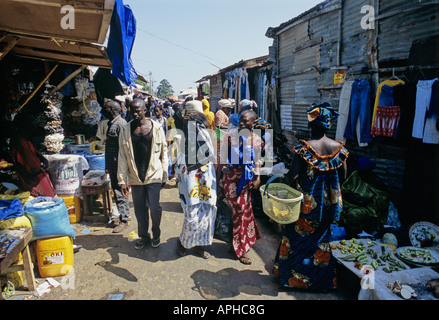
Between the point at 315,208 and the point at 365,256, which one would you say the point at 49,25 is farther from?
the point at 365,256

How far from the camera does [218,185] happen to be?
421 centimetres

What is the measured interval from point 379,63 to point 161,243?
5246 millimetres

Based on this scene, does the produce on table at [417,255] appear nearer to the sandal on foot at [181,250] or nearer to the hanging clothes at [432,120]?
the hanging clothes at [432,120]

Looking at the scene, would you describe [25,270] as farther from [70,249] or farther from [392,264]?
[392,264]

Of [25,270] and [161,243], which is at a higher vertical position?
[25,270]

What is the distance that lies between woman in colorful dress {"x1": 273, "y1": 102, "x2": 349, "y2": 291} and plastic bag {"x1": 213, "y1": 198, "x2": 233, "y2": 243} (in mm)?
899

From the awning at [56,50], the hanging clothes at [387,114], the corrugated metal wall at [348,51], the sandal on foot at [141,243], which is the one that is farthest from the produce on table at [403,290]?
the awning at [56,50]

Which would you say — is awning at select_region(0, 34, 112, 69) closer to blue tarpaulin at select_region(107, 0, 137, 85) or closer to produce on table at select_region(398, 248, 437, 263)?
blue tarpaulin at select_region(107, 0, 137, 85)

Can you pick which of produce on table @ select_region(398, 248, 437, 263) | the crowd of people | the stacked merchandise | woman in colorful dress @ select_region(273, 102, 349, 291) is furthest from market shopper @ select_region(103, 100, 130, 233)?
produce on table @ select_region(398, 248, 437, 263)

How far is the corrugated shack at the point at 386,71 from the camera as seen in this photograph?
4121mm

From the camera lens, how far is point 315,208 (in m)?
3.03

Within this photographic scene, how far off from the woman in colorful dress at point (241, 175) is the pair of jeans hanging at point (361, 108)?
2585 millimetres

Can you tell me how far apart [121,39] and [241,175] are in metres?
2.67

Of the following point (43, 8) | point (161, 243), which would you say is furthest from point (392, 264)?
point (43, 8)
